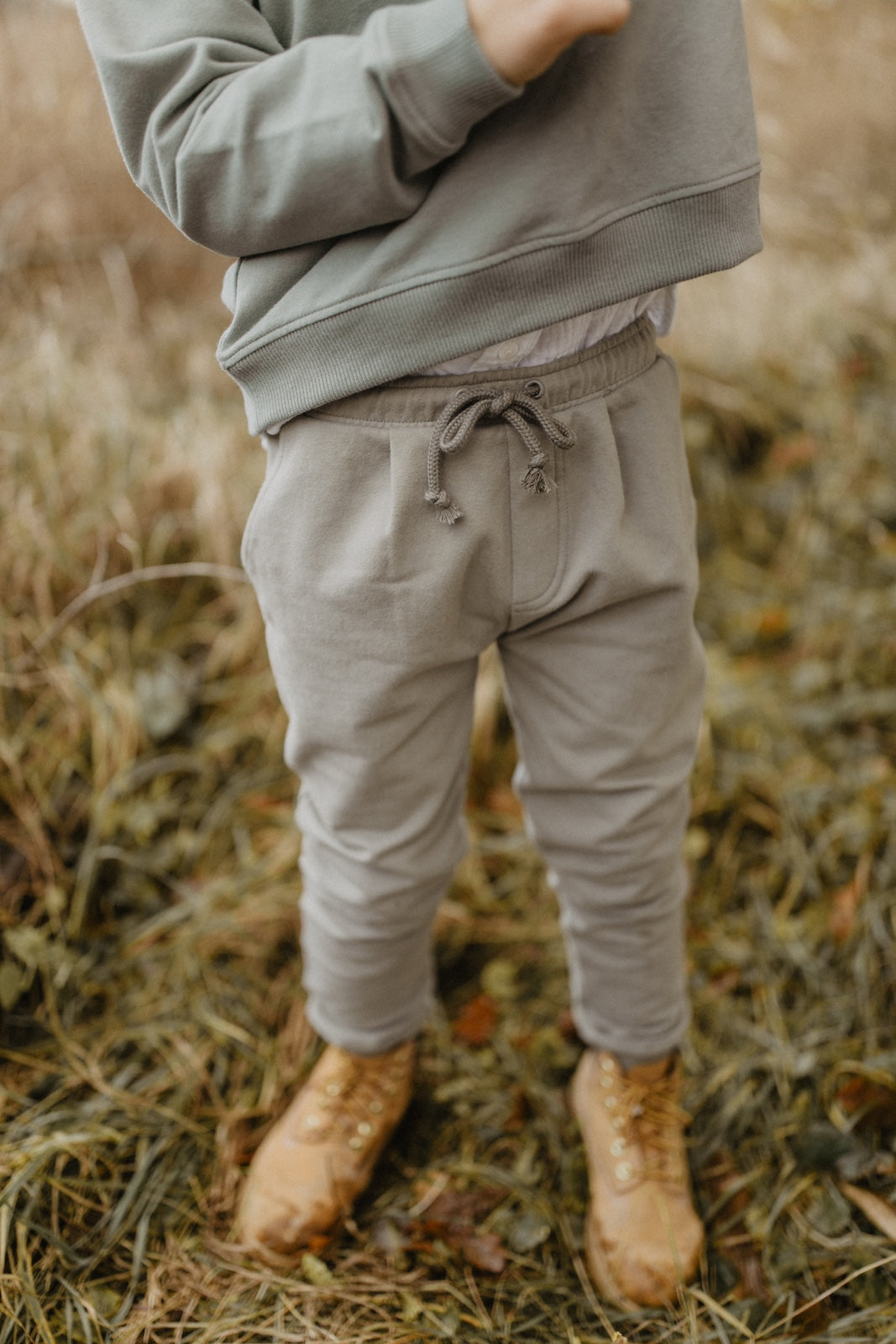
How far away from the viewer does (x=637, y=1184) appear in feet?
4.11

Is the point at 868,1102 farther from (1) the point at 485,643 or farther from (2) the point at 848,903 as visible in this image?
(1) the point at 485,643

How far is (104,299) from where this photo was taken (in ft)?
11.7

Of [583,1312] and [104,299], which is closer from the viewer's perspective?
[583,1312]

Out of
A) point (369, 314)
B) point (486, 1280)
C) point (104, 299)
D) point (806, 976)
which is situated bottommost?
point (806, 976)

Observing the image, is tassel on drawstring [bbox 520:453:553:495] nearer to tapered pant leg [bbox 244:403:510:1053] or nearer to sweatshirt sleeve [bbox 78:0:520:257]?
tapered pant leg [bbox 244:403:510:1053]

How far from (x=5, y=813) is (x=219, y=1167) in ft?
2.44

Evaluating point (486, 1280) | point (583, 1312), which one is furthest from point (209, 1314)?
point (583, 1312)

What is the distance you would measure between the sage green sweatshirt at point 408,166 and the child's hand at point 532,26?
0.02 meters

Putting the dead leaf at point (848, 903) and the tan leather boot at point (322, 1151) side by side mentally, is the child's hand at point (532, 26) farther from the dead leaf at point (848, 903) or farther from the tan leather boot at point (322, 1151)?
the dead leaf at point (848, 903)

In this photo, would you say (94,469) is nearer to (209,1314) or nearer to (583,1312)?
(209,1314)

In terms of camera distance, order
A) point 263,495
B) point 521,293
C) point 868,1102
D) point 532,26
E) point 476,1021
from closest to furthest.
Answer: point 532,26 < point 521,293 < point 263,495 < point 868,1102 < point 476,1021

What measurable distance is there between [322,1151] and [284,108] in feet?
4.01

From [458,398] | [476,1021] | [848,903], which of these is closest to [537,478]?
[458,398]

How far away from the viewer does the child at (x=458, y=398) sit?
774 millimetres
